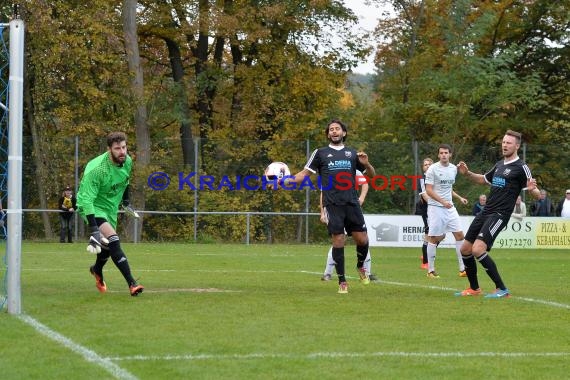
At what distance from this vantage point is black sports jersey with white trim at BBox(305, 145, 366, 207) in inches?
526

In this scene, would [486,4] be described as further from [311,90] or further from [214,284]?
[214,284]

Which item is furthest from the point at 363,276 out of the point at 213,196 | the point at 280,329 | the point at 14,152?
the point at 213,196

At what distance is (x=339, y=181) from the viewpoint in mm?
13422

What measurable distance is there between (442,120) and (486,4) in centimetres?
623

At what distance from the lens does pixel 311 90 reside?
41625mm

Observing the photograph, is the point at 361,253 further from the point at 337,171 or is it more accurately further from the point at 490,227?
the point at 490,227

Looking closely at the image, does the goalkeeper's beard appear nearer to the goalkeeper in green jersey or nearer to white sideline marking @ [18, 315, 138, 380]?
the goalkeeper in green jersey

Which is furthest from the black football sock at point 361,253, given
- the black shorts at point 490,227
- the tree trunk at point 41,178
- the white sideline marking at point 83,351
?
the tree trunk at point 41,178

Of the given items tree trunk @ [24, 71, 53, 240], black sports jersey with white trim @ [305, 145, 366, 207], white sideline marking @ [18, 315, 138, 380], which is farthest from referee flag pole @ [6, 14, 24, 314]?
tree trunk @ [24, 71, 53, 240]

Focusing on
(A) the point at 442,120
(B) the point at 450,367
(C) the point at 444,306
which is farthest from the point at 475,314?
(A) the point at 442,120

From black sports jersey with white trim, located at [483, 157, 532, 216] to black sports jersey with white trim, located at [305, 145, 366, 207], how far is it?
1645 millimetres

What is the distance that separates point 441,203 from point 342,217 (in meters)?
3.81

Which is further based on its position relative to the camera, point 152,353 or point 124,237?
Answer: point 124,237

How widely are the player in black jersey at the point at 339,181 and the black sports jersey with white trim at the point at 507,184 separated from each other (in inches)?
62.1
